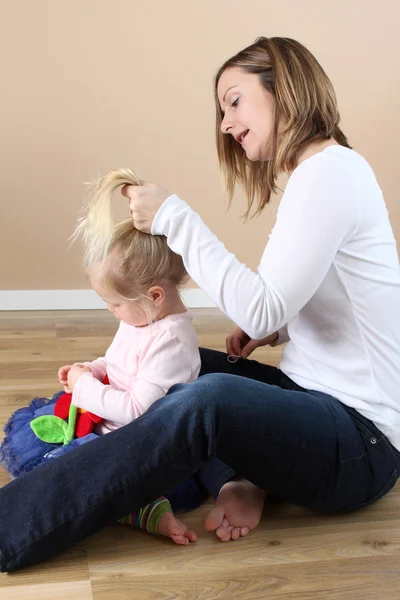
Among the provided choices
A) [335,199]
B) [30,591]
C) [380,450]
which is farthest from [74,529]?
[335,199]

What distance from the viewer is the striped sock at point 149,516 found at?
4.00 ft

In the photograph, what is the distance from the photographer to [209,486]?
135 centimetres

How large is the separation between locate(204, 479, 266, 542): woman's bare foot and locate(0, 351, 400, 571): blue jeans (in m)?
0.09

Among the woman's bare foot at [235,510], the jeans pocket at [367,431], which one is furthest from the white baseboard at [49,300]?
the jeans pocket at [367,431]

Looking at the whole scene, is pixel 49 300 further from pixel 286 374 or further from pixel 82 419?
pixel 286 374

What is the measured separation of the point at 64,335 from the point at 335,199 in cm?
151

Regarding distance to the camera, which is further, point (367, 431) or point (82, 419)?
point (82, 419)

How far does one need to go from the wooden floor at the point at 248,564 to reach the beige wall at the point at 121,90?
1497 millimetres

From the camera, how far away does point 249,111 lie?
1343mm

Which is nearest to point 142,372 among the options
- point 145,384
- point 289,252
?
point 145,384

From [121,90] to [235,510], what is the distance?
1.87 meters

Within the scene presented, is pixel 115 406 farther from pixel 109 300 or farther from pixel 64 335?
pixel 64 335

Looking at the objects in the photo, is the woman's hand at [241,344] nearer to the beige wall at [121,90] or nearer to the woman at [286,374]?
the woman at [286,374]

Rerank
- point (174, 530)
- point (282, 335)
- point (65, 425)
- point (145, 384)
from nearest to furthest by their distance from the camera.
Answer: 1. point (174, 530)
2. point (145, 384)
3. point (65, 425)
4. point (282, 335)
